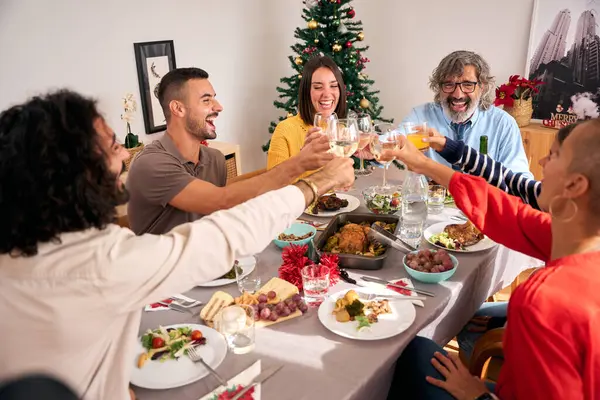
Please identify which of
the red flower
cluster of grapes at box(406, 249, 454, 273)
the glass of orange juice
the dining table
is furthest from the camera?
the red flower

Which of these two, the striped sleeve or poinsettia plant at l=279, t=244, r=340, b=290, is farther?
the striped sleeve

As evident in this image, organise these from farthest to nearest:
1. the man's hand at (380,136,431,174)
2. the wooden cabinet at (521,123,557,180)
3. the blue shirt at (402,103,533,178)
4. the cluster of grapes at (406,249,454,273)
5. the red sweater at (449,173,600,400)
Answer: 1. the wooden cabinet at (521,123,557,180)
2. the blue shirt at (402,103,533,178)
3. the man's hand at (380,136,431,174)
4. the cluster of grapes at (406,249,454,273)
5. the red sweater at (449,173,600,400)

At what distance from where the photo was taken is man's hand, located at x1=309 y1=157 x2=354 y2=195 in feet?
4.68

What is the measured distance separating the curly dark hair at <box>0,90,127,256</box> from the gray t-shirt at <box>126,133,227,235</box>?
970 mm

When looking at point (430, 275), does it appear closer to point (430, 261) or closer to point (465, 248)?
point (430, 261)

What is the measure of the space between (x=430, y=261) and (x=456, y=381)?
43 centimetres

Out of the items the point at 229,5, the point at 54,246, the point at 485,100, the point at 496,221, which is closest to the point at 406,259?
the point at 496,221

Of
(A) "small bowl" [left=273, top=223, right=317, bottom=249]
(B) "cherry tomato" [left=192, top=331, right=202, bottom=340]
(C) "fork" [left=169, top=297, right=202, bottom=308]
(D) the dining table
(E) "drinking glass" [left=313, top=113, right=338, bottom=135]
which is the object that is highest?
(E) "drinking glass" [left=313, top=113, right=338, bottom=135]

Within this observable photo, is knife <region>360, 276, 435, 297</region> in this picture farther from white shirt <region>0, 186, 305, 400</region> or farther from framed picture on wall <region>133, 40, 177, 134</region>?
framed picture on wall <region>133, 40, 177, 134</region>

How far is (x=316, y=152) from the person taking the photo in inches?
71.5

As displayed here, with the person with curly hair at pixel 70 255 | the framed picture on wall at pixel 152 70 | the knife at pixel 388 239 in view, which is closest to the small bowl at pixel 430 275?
the knife at pixel 388 239

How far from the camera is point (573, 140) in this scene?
1226 millimetres

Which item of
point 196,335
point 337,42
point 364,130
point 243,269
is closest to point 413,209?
point 364,130

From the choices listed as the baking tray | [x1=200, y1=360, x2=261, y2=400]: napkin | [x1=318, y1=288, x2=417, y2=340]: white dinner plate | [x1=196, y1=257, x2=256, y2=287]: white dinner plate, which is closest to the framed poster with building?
the baking tray
